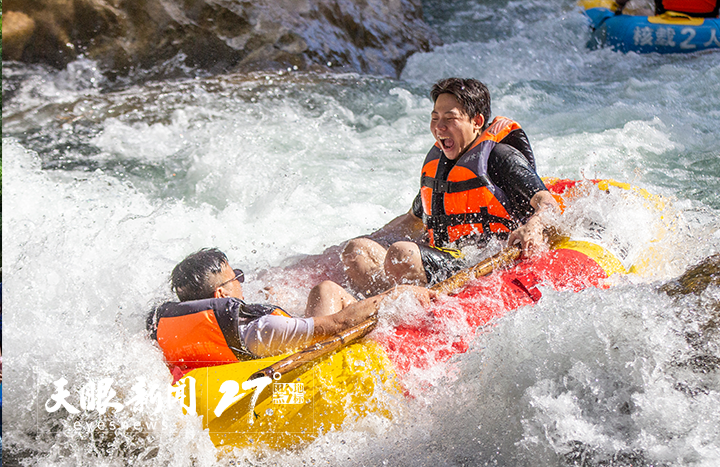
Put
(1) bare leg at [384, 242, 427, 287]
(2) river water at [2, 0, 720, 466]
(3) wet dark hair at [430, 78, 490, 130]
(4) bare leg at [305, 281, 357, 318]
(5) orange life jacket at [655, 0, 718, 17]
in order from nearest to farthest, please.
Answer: (2) river water at [2, 0, 720, 466]
(4) bare leg at [305, 281, 357, 318]
(1) bare leg at [384, 242, 427, 287]
(3) wet dark hair at [430, 78, 490, 130]
(5) orange life jacket at [655, 0, 718, 17]

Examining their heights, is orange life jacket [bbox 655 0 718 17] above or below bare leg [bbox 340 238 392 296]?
above

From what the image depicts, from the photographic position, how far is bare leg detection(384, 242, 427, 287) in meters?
2.54

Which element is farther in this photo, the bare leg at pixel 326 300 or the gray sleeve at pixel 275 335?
the bare leg at pixel 326 300

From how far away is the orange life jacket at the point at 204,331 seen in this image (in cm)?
206

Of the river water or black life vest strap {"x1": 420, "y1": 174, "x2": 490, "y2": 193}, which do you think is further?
black life vest strap {"x1": 420, "y1": 174, "x2": 490, "y2": 193}

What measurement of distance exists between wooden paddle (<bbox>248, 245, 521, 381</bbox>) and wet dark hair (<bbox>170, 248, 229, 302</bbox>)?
1.40 ft

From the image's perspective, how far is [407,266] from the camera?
100 inches

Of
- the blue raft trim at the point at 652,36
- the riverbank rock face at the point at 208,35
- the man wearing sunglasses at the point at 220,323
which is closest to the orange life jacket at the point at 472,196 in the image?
the man wearing sunglasses at the point at 220,323

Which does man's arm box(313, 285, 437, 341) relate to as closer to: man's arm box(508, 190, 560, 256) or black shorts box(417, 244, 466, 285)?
black shorts box(417, 244, 466, 285)

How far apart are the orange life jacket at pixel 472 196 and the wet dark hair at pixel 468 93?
0.12m

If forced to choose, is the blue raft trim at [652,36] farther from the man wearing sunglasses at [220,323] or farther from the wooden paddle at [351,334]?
the man wearing sunglasses at [220,323]

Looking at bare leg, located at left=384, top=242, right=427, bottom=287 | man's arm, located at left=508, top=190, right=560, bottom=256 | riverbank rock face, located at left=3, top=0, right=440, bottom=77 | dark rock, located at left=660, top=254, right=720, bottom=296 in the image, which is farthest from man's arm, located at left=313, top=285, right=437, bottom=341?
riverbank rock face, located at left=3, top=0, right=440, bottom=77

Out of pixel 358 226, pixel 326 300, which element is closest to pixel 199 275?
pixel 326 300

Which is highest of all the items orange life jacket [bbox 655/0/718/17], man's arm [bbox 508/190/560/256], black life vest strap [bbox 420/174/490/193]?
orange life jacket [bbox 655/0/718/17]
